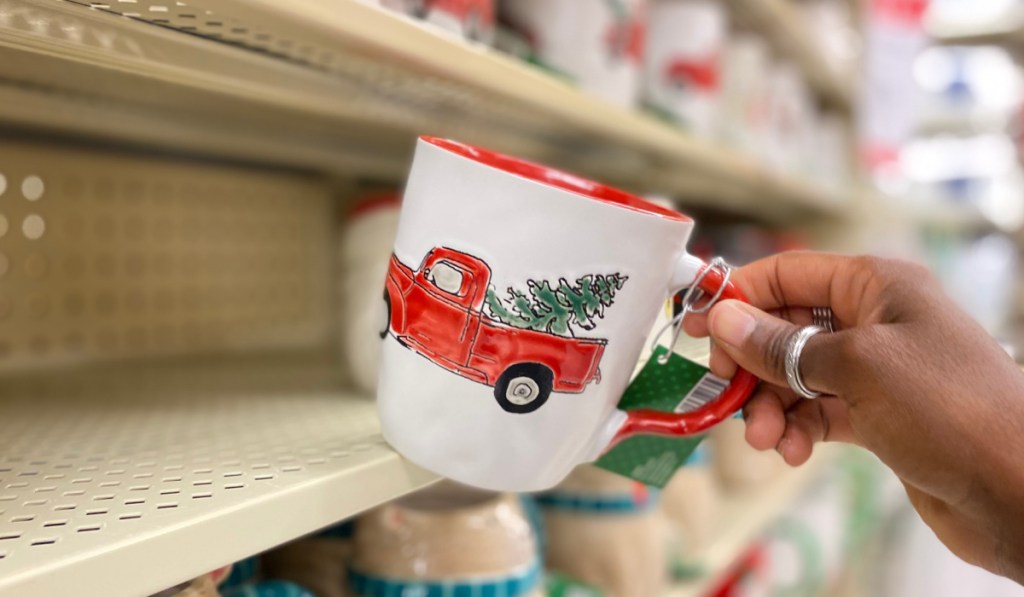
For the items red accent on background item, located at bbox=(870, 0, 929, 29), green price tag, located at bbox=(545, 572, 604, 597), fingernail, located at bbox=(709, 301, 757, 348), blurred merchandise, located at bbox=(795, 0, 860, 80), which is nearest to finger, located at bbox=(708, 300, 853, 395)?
fingernail, located at bbox=(709, 301, 757, 348)

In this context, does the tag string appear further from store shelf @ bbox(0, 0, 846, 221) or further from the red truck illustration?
store shelf @ bbox(0, 0, 846, 221)

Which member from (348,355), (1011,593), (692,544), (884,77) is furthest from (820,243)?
(348,355)

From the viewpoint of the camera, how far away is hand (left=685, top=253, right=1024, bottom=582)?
0.39 meters

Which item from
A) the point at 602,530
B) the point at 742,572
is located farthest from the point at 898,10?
the point at 602,530

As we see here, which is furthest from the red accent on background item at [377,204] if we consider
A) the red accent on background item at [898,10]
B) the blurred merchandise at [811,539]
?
the red accent on background item at [898,10]

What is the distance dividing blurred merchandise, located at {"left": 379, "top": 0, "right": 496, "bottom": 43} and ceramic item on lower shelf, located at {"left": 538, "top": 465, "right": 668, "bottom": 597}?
0.43 m

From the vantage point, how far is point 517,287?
15.5 inches

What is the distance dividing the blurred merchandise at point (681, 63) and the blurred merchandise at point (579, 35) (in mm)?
232

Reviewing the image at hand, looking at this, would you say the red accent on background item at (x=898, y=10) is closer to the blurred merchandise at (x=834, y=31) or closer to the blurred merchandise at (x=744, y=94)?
the blurred merchandise at (x=834, y=31)

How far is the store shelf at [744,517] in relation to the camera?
95 cm

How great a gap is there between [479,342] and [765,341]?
16cm

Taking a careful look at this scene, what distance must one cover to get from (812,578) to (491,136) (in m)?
0.99

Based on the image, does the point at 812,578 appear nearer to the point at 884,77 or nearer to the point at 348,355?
the point at 884,77

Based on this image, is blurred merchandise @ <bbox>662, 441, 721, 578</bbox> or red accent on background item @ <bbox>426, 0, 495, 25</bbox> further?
blurred merchandise @ <bbox>662, 441, 721, 578</bbox>
